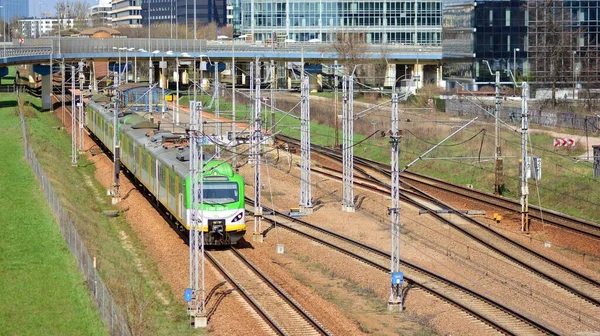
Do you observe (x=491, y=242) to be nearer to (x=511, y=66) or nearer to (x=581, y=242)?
(x=581, y=242)

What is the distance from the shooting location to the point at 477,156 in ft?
181

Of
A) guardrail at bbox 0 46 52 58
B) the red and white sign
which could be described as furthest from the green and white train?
guardrail at bbox 0 46 52 58

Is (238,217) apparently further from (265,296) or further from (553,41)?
(553,41)

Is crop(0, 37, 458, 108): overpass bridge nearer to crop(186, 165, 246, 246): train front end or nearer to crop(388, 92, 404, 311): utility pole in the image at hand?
crop(186, 165, 246, 246): train front end

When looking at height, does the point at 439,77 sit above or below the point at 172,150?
above

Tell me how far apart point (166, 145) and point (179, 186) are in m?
7.37

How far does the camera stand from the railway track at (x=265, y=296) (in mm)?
25734

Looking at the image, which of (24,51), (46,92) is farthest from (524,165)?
(24,51)

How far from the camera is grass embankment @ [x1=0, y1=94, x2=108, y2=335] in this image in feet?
81.5

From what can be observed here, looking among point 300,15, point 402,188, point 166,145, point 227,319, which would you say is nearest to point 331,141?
point 402,188

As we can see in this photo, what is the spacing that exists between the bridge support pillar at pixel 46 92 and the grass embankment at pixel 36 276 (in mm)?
41034

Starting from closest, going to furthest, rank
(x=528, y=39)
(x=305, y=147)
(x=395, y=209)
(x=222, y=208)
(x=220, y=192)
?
(x=395, y=209), (x=222, y=208), (x=220, y=192), (x=305, y=147), (x=528, y=39)

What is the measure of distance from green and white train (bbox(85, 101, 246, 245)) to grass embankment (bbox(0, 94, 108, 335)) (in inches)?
156

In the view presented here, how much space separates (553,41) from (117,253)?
4734 centimetres
